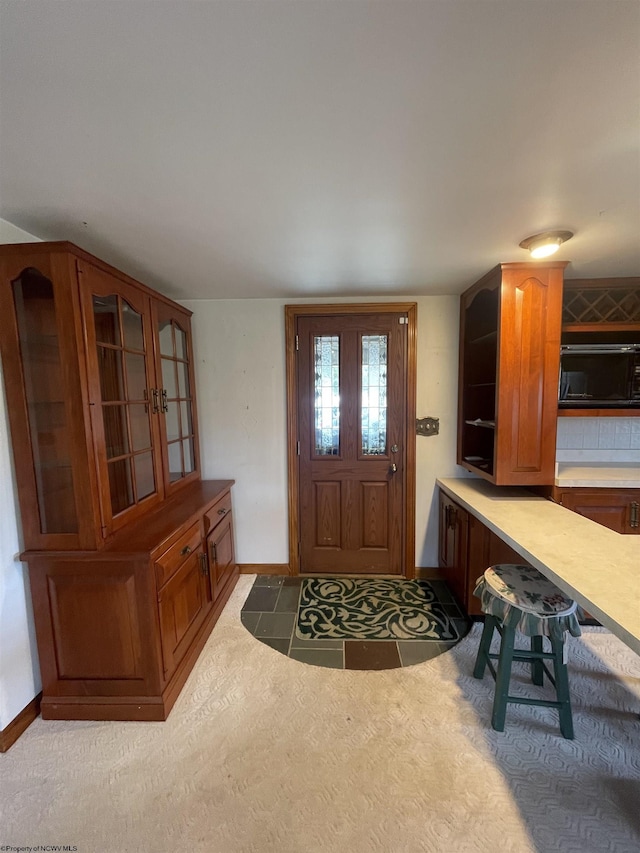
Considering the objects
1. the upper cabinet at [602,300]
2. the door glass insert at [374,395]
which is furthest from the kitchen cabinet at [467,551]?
the upper cabinet at [602,300]

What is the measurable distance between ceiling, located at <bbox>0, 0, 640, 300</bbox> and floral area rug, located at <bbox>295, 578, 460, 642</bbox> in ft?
7.55

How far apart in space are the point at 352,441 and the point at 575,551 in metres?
1.59

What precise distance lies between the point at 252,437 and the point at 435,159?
2168 millimetres

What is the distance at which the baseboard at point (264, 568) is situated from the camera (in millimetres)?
2877

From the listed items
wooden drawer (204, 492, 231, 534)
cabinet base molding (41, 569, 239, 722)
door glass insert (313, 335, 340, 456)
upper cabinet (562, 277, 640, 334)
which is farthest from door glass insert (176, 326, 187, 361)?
upper cabinet (562, 277, 640, 334)

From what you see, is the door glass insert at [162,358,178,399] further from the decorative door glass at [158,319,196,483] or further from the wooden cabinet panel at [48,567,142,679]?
the wooden cabinet panel at [48,567,142,679]

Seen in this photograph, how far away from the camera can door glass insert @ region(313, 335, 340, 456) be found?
270 cm

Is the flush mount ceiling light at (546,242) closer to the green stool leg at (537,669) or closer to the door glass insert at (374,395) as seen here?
the door glass insert at (374,395)

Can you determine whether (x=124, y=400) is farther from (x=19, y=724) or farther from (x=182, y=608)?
(x=19, y=724)

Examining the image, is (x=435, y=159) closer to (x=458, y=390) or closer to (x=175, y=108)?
(x=175, y=108)

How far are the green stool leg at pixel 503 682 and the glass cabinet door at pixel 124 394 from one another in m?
1.93

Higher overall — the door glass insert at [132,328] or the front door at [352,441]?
the door glass insert at [132,328]

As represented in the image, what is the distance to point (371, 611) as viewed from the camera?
2.39 metres

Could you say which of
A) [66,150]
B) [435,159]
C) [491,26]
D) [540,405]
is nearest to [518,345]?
[540,405]
